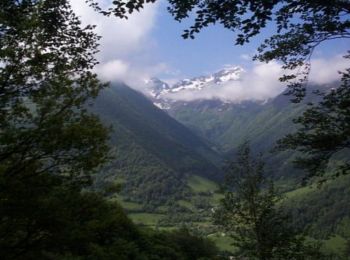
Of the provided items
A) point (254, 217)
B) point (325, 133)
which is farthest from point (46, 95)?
point (254, 217)

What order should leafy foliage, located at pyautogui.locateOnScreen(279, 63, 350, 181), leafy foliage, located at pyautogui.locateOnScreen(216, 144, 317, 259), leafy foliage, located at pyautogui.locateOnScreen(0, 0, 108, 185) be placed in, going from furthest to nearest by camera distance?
leafy foliage, located at pyautogui.locateOnScreen(216, 144, 317, 259) → leafy foliage, located at pyautogui.locateOnScreen(279, 63, 350, 181) → leafy foliage, located at pyautogui.locateOnScreen(0, 0, 108, 185)

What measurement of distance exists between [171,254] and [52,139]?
7586 centimetres

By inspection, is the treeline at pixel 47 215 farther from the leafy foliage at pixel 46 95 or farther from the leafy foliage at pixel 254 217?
the leafy foliage at pixel 254 217

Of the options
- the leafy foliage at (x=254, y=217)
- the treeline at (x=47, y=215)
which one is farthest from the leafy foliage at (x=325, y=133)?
the leafy foliage at (x=254, y=217)

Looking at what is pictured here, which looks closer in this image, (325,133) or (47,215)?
(47,215)

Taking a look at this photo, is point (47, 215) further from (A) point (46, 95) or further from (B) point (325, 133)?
(B) point (325, 133)

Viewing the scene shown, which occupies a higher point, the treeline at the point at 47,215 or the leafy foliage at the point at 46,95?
the leafy foliage at the point at 46,95

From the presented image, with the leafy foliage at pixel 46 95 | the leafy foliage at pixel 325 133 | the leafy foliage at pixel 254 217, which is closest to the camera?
the leafy foliage at pixel 46 95

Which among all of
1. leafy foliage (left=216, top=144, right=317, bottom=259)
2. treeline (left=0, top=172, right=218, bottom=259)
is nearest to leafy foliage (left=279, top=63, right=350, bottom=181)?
treeline (left=0, top=172, right=218, bottom=259)

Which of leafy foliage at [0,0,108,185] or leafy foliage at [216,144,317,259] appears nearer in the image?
leafy foliage at [0,0,108,185]

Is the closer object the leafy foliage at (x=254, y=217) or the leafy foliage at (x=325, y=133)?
the leafy foliage at (x=325, y=133)

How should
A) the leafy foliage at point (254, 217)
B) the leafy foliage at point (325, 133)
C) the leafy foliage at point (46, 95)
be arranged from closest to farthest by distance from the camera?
the leafy foliage at point (46, 95)
the leafy foliage at point (325, 133)
the leafy foliage at point (254, 217)

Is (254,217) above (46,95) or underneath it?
underneath

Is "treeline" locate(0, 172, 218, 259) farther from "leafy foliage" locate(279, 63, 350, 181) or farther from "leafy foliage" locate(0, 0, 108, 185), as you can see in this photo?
"leafy foliage" locate(279, 63, 350, 181)
